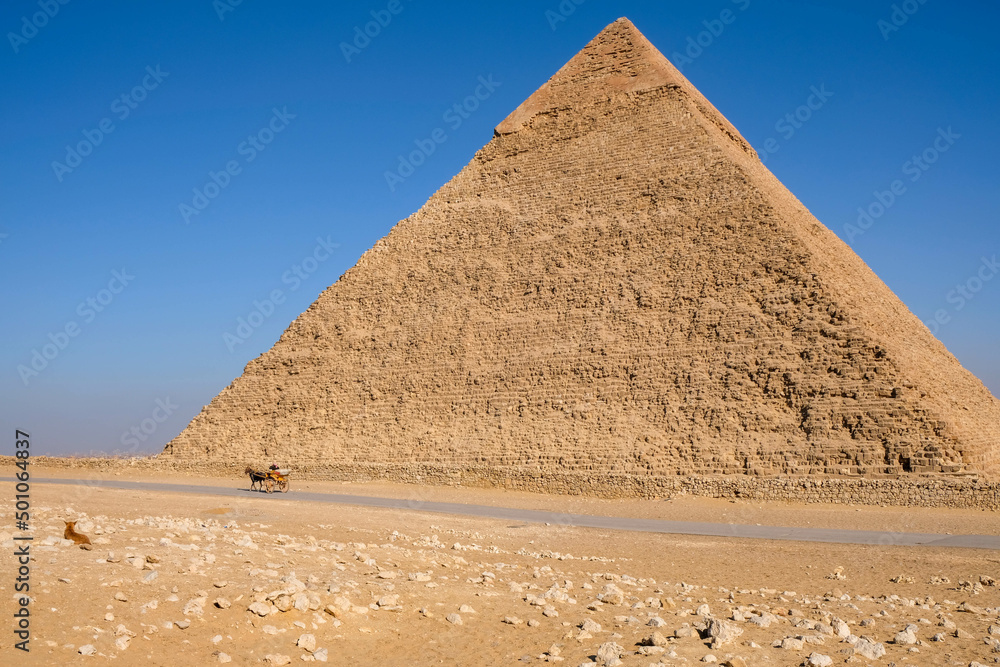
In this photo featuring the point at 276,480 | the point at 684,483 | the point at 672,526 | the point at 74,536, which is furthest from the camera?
the point at 276,480

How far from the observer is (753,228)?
2448 cm

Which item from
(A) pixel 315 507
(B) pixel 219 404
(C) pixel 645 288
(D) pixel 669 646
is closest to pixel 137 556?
(D) pixel 669 646

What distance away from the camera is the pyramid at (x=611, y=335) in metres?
20.0

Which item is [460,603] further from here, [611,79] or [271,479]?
[611,79]

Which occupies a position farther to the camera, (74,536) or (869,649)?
(74,536)

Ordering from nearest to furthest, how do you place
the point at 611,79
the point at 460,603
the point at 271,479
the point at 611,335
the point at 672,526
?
the point at 460,603 → the point at 672,526 → the point at 271,479 → the point at 611,335 → the point at 611,79

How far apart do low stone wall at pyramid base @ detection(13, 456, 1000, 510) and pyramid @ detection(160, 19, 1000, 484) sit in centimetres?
34

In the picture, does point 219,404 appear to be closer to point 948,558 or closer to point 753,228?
point 753,228

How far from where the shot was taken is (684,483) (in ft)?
62.8

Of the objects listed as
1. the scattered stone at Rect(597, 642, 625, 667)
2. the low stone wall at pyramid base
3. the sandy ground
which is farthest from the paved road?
the scattered stone at Rect(597, 642, 625, 667)

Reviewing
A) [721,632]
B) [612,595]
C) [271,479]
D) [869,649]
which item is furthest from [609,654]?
[271,479]

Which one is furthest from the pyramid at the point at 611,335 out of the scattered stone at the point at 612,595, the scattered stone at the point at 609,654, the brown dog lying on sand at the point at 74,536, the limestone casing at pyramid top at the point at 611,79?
the brown dog lying on sand at the point at 74,536

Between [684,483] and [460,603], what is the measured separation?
13.8m

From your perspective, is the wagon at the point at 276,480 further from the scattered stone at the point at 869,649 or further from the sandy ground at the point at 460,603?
the scattered stone at the point at 869,649
